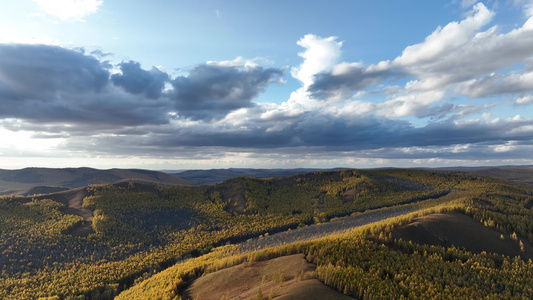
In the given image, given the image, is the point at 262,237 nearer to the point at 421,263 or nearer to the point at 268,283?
the point at 268,283

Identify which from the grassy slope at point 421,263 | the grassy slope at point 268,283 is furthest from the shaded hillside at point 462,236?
the grassy slope at point 268,283

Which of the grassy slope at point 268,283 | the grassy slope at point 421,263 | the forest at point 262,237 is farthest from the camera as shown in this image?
the forest at point 262,237

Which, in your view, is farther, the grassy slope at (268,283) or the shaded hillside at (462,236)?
the shaded hillside at (462,236)

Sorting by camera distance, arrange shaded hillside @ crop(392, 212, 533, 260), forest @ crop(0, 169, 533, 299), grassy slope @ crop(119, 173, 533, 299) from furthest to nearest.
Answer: shaded hillside @ crop(392, 212, 533, 260), forest @ crop(0, 169, 533, 299), grassy slope @ crop(119, 173, 533, 299)

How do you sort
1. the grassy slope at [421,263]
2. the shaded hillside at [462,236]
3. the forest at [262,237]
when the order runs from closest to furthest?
the grassy slope at [421,263], the forest at [262,237], the shaded hillside at [462,236]

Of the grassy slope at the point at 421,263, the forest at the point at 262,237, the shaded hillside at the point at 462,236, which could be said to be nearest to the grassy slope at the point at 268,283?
the grassy slope at the point at 421,263

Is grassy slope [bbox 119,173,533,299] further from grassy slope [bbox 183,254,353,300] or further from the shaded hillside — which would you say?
grassy slope [bbox 183,254,353,300]

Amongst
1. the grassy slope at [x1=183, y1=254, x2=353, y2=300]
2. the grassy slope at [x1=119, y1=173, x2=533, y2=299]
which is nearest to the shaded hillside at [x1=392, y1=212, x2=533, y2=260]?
the grassy slope at [x1=119, y1=173, x2=533, y2=299]

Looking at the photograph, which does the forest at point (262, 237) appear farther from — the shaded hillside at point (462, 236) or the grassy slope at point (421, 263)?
the shaded hillside at point (462, 236)

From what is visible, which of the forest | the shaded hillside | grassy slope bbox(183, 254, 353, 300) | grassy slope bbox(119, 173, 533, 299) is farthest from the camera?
the shaded hillside

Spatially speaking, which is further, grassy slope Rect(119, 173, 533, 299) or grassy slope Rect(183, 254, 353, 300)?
grassy slope Rect(119, 173, 533, 299)
